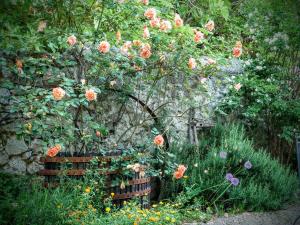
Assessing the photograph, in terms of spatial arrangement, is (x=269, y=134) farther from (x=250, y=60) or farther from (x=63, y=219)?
(x=63, y=219)

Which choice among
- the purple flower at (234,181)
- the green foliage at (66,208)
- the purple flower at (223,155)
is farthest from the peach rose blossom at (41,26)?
the purple flower at (234,181)

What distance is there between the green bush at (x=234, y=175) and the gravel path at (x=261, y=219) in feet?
0.48

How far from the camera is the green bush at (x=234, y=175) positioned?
528 centimetres

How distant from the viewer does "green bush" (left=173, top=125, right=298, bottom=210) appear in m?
5.28

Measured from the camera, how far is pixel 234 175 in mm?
5574

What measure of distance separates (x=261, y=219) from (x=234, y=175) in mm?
743

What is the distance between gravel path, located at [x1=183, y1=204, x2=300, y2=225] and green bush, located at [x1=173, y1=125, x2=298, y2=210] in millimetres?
145

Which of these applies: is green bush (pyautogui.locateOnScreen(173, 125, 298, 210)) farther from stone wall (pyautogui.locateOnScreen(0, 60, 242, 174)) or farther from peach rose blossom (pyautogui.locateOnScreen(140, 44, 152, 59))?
peach rose blossom (pyautogui.locateOnScreen(140, 44, 152, 59))

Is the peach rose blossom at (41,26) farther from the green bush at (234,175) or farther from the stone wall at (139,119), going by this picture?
the green bush at (234,175)

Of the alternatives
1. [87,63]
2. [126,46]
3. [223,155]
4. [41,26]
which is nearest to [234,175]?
[223,155]

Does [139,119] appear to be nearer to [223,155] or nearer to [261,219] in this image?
[223,155]

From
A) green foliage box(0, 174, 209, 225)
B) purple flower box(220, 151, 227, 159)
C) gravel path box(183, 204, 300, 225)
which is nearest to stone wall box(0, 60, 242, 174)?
green foliage box(0, 174, 209, 225)

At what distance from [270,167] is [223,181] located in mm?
835

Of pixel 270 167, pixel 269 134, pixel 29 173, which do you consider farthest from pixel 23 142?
pixel 269 134
